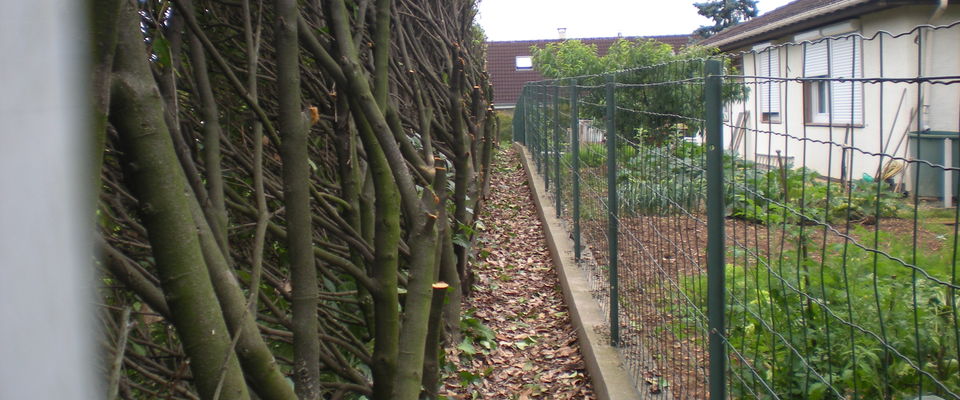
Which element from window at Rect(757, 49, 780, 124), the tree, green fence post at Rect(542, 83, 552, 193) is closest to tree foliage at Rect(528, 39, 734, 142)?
window at Rect(757, 49, 780, 124)

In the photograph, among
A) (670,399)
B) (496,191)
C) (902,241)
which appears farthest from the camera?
(496,191)

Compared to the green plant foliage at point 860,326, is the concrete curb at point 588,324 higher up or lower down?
lower down

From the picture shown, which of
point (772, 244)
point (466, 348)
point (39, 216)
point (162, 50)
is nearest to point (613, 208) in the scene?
point (772, 244)

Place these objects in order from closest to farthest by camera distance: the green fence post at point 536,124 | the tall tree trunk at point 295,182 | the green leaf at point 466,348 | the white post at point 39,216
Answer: the white post at point 39,216 → the tall tree trunk at point 295,182 → the green leaf at point 466,348 → the green fence post at point 536,124

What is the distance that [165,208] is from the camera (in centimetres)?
147

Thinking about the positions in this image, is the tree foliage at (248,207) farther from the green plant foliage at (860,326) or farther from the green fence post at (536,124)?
the green fence post at (536,124)

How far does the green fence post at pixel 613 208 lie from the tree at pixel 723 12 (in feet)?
162

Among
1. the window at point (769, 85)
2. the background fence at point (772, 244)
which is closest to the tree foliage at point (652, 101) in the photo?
the background fence at point (772, 244)

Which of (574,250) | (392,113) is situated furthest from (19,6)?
(574,250)

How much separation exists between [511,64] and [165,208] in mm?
38223

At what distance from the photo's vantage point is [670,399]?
4.08 m

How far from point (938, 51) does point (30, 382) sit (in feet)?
30.3

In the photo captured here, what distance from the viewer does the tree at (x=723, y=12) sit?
51688mm

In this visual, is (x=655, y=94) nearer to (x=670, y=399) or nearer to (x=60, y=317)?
(x=670, y=399)
